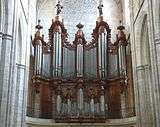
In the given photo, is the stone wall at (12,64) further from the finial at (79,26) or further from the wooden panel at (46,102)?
the finial at (79,26)

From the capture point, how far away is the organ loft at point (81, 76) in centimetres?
2116

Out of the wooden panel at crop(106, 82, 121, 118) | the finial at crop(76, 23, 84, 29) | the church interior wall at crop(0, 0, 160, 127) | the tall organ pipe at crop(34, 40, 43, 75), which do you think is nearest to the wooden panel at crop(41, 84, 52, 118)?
the tall organ pipe at crop(34, 40, 43, 75)

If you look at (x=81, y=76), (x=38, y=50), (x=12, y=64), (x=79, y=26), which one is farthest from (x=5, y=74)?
(x=79, y=26)

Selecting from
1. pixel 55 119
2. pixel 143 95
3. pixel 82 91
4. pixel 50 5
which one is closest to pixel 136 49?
pixel 143 95

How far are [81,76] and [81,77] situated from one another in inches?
2.6

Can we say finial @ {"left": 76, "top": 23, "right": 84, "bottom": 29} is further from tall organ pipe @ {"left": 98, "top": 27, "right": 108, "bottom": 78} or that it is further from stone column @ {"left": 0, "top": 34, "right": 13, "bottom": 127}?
stone column @ {"left": 0, "top": 34, "right": 13, "bottom": 127}

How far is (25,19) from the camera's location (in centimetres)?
2005

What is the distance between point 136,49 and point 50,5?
27.5ft

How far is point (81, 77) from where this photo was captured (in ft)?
72.1

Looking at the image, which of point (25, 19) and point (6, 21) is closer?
point (6, 21)

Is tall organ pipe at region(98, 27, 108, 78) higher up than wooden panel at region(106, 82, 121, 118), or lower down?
higher up

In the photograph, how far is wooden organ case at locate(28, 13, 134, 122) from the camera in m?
21.2

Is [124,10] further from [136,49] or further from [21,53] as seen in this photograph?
→ [21,53]

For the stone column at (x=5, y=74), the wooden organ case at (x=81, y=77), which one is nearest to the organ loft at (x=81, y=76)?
the wooden organ case at (x=81, y=77)
